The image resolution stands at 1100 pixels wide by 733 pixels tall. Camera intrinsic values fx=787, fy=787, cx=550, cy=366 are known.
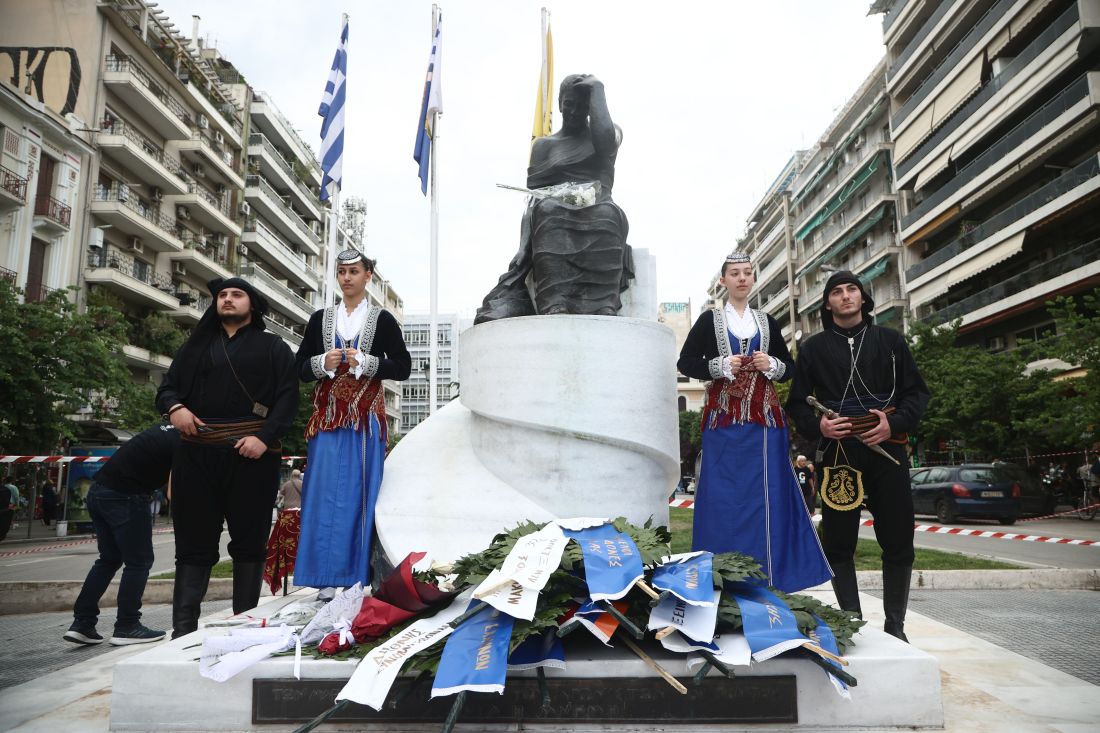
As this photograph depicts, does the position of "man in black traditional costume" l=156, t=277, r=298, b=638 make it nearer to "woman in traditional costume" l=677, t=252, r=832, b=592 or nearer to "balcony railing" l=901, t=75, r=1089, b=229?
"woman in traditional costume" l=677, t=252, r=832, b=592

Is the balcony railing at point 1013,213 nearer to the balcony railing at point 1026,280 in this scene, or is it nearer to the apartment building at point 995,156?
the apartment building at point 995,156

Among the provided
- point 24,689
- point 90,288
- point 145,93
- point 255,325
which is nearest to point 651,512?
point 255,325

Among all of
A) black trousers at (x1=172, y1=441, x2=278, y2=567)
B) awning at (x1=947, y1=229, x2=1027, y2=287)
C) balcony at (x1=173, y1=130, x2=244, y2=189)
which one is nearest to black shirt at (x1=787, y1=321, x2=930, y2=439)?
black trousers at (x1=172, y1=441, x2=278, y2=567)

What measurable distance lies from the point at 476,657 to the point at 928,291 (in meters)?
35.3

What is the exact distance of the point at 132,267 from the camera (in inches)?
1198

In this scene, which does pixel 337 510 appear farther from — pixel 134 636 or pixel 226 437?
pixel 134 636

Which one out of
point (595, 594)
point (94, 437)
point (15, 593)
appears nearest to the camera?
point (595, 594)

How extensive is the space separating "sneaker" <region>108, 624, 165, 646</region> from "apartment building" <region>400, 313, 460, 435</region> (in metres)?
62.1

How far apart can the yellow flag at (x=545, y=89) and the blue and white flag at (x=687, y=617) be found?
1201 centimetres

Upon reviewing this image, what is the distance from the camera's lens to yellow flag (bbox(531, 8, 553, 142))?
13.9m

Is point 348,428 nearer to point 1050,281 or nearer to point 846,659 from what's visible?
point 846,659

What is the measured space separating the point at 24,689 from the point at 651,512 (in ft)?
10.2

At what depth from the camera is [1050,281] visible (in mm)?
24578

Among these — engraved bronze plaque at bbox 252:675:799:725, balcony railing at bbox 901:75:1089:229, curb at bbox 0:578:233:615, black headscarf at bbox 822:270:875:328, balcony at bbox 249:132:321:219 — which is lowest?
curb at bbox 0:578:233:615
